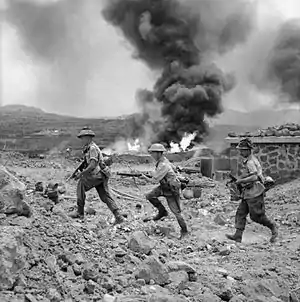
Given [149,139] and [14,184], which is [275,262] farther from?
[149,139]

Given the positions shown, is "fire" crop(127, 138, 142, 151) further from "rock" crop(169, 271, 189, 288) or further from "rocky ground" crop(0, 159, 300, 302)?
"rock" crop(169, 271, 189, 288)

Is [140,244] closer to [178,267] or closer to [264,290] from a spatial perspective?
[178,267]

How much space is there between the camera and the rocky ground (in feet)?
12.8

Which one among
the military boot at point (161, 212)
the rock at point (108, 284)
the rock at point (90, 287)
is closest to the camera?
the rock at point (90, 287)

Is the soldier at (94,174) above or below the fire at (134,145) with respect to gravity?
above

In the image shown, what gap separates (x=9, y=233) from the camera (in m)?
4.00

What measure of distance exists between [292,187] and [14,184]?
25.3 ft

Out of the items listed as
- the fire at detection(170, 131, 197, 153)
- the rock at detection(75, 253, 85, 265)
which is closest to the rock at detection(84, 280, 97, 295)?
the rock at detection(75, 253, 85, 265)

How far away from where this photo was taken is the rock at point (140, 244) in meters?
5.41

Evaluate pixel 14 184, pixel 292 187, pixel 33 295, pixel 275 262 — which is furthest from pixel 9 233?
pixel 292 187

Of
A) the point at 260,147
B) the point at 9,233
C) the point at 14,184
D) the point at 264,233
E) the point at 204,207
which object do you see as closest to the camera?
the point at 9,233

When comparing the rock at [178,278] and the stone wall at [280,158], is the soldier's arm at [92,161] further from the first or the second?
the stone wall at [280,158]

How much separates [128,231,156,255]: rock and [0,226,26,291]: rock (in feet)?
5.52

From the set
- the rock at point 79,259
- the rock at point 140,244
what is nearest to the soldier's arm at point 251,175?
the rock at point 140,244
